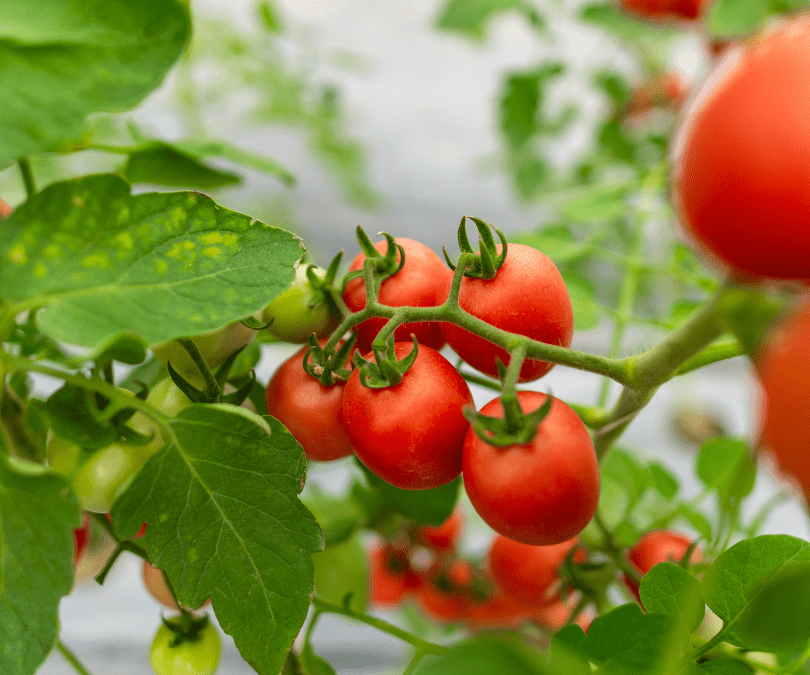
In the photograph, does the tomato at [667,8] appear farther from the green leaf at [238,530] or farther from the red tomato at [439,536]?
the green leaf at [238,530]

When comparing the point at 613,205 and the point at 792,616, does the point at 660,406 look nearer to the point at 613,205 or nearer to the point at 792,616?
the point at 613,205

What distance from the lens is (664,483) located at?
1.46 ft

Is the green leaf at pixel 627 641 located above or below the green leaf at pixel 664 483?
above

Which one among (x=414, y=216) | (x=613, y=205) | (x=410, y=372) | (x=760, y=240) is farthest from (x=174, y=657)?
(x=414, y=216)

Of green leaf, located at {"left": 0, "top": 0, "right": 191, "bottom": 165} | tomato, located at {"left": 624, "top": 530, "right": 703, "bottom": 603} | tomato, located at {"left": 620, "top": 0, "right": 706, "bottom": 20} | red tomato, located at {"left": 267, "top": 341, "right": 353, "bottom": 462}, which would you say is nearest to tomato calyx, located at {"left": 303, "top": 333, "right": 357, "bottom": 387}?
red tomato, located at {"left": 267, "top": 341, "right": 353, "bottom": 462}

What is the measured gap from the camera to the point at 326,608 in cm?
33

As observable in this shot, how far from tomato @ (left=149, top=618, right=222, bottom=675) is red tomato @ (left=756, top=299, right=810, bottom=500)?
0.91ft

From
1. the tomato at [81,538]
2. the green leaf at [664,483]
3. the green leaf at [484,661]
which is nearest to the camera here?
the green leaf at [484,661]

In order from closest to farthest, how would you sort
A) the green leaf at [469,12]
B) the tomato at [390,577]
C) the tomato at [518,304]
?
the tomato at [518,304], the tomato at [390,577], the green leaf at [469,12]

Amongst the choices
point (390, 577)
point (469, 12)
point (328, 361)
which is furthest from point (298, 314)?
point (469, 12)

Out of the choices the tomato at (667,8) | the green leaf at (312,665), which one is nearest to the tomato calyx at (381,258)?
the green leaf at (312,665)

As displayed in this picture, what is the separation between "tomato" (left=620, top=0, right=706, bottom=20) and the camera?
0.72 meters

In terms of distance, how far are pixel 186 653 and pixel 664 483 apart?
0.34m

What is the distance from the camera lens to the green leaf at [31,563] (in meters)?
0.18
